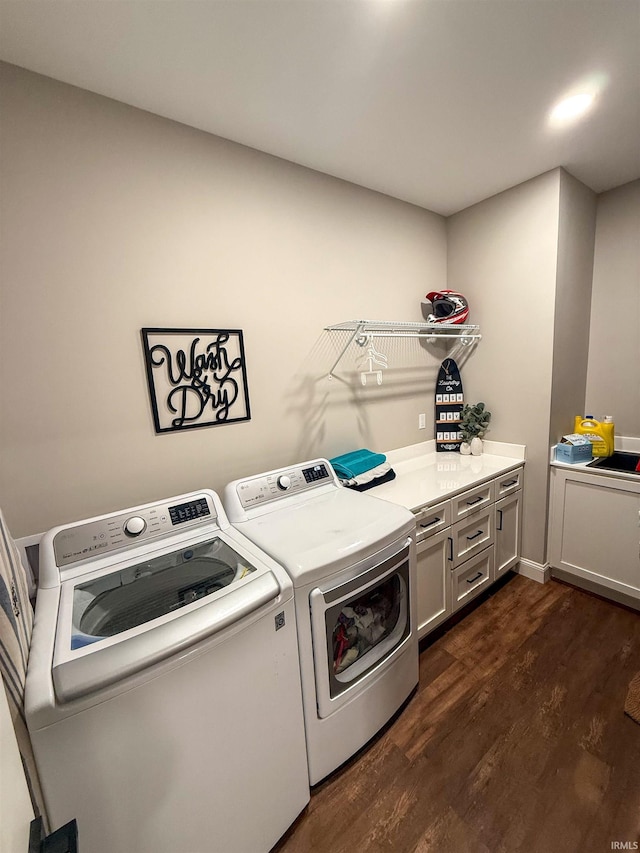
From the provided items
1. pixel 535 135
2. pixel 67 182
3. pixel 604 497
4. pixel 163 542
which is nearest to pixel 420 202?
pixel 535 135

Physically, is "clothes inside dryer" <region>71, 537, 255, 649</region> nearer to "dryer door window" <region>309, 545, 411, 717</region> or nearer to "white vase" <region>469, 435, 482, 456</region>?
"dryer door window" <region>309, 545, 411, 717</region>

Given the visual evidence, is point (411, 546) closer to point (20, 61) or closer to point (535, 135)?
point (535, 135)

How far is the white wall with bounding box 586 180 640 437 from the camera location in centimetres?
223

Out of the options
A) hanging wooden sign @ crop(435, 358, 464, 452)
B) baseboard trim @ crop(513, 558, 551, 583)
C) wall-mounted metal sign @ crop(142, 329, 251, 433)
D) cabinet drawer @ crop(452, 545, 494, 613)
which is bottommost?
baseboard trim @ crop(513, 558, 551, 583)

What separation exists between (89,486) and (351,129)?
198cm

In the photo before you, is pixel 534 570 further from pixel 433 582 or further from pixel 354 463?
pixel 354 463

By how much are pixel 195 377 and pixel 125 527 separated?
2.30 ft

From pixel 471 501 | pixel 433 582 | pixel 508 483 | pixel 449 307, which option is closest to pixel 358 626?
pixel 433 582

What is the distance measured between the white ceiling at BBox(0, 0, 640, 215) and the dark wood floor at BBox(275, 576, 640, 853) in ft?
8.65

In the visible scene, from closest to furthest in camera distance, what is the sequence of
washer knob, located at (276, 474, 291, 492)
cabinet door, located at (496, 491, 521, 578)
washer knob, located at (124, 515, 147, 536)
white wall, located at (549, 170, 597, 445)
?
1. washer knob, located at (124, 515, 147, 536)
2. washer knob, located at (276, 474, 291, 492)
3. white wall, located at (549, 170, 597, 445)
4. cabinet door, located at (496, 491, 521, 578)

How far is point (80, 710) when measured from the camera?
29.0 inches

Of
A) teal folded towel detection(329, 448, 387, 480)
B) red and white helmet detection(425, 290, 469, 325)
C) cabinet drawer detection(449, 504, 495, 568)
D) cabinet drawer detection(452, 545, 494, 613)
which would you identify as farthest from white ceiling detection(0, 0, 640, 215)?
cabinet drawer detection(452, 545, 494, 613)

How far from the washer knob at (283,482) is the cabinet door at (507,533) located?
138cm

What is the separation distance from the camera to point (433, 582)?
1.81 m
